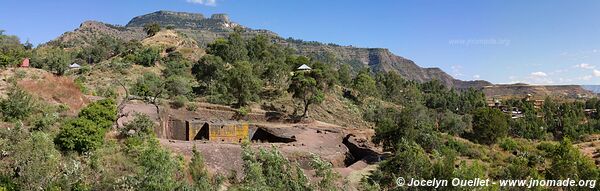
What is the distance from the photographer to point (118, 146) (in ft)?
69.4

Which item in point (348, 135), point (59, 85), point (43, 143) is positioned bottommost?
point (348, 135)

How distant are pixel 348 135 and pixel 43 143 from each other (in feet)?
91.0

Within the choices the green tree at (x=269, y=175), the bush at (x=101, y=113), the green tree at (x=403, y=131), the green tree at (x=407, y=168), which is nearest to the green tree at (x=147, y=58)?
the green tree at (x=403, y=131)

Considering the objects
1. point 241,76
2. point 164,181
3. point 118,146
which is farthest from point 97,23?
point 164,181

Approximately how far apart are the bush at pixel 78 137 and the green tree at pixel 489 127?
133ft

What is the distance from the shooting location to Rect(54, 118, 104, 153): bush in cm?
1908

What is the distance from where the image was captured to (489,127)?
4759 cm

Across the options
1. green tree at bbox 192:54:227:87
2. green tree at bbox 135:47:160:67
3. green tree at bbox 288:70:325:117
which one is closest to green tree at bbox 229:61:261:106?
green tree at bbox 288:70:325:117

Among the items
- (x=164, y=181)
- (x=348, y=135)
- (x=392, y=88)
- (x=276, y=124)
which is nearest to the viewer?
(x=164, y=181)

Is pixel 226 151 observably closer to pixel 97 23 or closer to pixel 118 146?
pixel 118 146

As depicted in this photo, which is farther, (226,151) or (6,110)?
(226,151)

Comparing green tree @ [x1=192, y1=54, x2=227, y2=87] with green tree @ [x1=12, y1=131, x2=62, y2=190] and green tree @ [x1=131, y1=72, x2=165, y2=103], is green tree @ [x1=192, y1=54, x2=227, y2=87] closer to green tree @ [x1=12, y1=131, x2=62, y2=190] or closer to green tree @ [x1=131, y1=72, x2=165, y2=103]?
green tree @ [x1=131, y1=72, x2=165, y2=103]

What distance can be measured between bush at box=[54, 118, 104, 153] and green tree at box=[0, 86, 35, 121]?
11.8ft

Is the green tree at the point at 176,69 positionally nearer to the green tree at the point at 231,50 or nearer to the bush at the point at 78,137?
the green tree at the point at 231,50
